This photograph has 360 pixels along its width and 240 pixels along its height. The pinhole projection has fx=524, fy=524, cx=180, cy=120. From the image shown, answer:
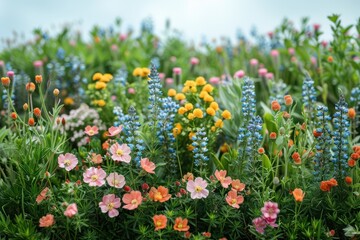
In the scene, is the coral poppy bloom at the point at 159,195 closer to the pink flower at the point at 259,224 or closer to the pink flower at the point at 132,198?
the pink flower at the point at 132,198

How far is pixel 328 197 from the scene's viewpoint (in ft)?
9.95

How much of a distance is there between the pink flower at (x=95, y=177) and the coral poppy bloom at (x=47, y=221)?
0.27m

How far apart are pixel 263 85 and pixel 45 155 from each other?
2653mm

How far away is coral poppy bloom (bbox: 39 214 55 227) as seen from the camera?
111 inches

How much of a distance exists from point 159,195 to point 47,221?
2.05ft

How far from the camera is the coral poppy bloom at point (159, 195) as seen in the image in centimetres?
293

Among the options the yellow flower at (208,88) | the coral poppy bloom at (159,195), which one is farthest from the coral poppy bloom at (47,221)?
the yellow flower at (208,88)

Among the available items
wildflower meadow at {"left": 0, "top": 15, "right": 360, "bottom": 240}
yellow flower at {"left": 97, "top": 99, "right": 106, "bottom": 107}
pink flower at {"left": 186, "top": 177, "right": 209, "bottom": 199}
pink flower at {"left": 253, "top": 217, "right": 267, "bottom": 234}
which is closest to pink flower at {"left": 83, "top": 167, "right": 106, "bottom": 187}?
wildflower meadow at {"left": 0, "top": 15, "right": 360, "bottom": 240}

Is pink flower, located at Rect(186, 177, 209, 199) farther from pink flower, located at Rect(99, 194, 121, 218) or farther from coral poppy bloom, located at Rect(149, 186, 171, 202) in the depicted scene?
pink flower, located at Rect(99, 194, 121, 218)

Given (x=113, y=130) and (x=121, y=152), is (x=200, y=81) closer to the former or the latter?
(x=113, y=130)

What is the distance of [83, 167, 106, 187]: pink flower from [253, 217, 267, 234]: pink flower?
0.88 meters

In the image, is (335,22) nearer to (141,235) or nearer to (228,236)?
(228,236)

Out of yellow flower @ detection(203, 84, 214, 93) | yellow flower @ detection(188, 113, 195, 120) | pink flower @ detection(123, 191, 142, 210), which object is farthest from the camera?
yellow flower @ detection(203, 84, 214, 93)

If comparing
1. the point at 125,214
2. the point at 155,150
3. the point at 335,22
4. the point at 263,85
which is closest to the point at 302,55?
the point at 263,85
